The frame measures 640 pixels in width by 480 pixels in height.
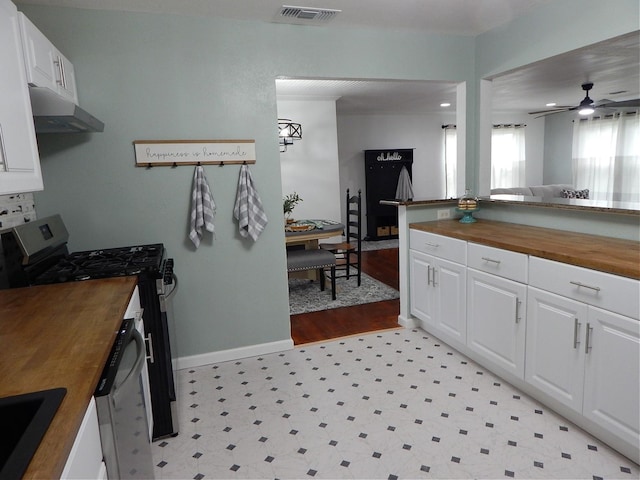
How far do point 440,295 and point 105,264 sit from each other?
85.8 inches

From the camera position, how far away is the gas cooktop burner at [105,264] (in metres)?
1.96

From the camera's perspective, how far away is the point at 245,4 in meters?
2.45

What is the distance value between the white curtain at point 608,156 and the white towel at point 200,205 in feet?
20.3

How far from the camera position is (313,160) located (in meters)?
6.13

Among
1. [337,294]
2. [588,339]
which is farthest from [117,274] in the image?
[337,294]

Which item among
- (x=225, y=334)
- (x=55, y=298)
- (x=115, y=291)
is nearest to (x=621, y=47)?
(x=225, y=334)

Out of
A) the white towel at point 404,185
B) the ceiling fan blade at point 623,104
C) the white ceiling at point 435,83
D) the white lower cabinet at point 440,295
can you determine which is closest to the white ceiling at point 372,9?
the white ceiling at point 435,83

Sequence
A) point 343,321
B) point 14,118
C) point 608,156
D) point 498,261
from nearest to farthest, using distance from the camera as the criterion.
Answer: point 14,118
point 498,261
point 343,321
point 608,156

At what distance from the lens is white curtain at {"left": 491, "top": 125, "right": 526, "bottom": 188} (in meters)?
8.01

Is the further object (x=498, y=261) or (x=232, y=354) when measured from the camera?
(x=232, y=354)

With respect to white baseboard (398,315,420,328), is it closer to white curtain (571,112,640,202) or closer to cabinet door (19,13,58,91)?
cabinet door (19,13,58,91)

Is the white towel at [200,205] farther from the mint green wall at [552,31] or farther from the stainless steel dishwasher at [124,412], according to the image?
the mint green wall at [552,31]

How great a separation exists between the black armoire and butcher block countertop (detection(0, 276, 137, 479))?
19.4ft

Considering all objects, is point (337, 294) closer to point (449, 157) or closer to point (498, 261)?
point (498, 261)
